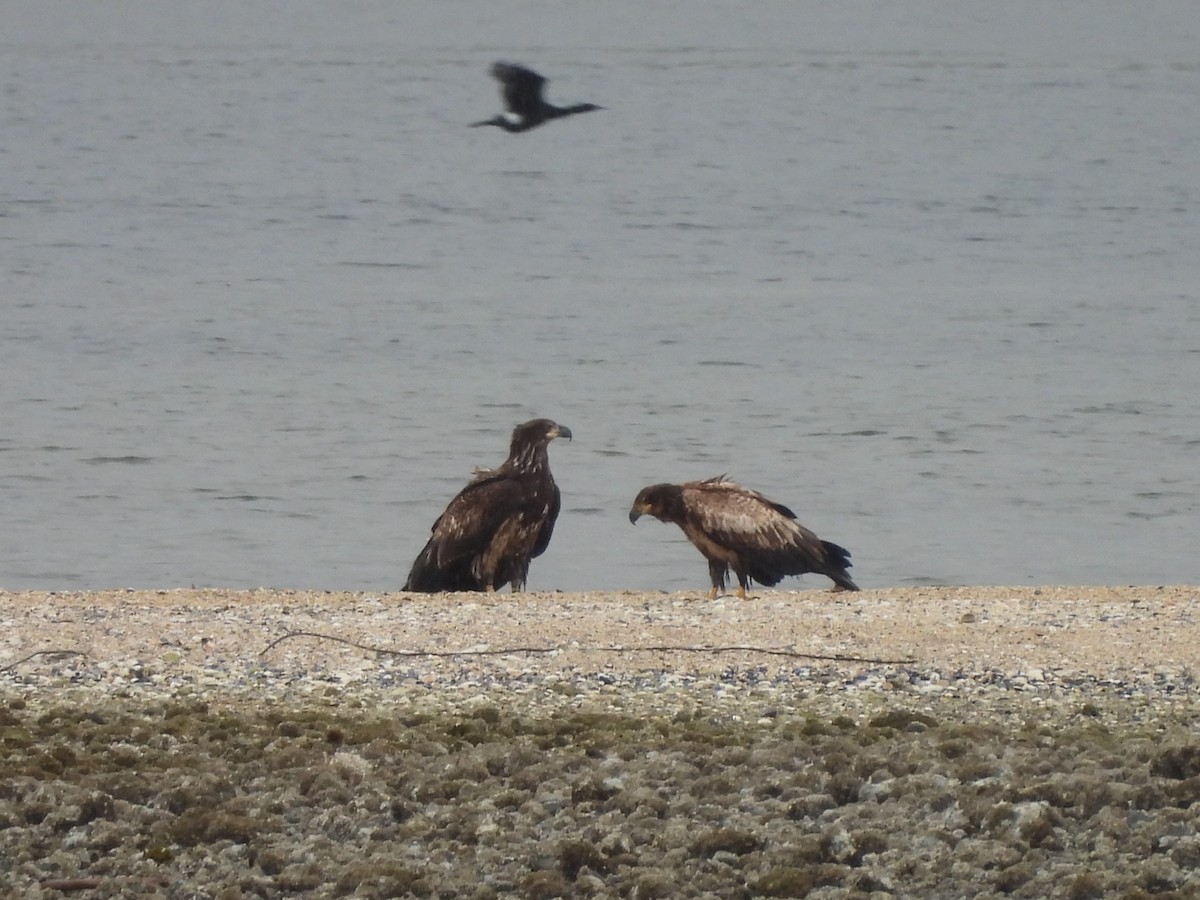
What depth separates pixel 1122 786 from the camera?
5.97 m

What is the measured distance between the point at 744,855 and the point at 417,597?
4.06 m

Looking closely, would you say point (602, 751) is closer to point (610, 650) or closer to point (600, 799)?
point (600, 799)

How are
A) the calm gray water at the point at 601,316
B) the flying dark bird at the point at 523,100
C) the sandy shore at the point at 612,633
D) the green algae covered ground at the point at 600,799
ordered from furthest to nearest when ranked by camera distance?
the calm gray water at the point at 601,316
the flying dark bird at the point at 523,100
the sandy shore at the point at 612,633
the green algae covered ground at the point at 600,799

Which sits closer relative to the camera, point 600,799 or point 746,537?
point 600,799

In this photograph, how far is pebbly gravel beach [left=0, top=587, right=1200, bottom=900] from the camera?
18.4ft

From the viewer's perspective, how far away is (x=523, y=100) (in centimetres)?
1230

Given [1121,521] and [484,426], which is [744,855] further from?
[484,426]

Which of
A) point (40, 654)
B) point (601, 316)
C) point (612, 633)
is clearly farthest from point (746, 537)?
point (601, 316)

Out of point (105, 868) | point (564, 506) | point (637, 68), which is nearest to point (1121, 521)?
point (564, 506)

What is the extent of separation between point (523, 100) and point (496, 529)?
3.09 metres

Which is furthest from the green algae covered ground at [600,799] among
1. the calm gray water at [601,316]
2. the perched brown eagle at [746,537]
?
the calm gray water at [601,316]

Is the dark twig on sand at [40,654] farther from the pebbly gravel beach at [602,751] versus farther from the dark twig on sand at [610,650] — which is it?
the dark twig on sand at [610,650]

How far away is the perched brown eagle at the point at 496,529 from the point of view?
1020 centimetres

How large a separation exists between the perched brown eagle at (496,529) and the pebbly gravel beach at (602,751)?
4.31ft
